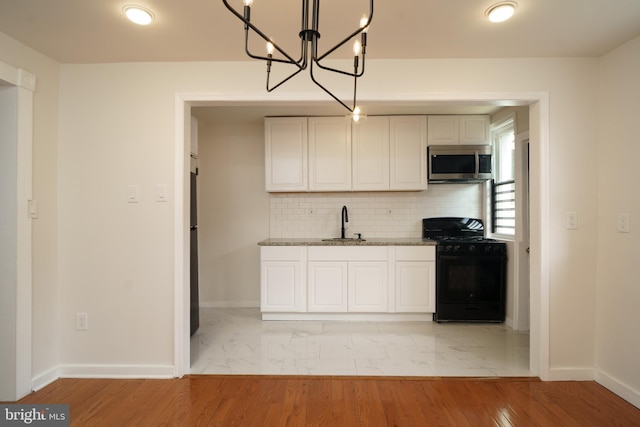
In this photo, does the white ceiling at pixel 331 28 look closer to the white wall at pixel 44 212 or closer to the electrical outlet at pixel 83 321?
the white wall at pixel 44 212

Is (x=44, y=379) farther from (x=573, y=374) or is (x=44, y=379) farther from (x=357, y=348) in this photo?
(x=573, y=374)

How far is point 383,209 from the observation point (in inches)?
172

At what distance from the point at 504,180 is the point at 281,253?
2.73m

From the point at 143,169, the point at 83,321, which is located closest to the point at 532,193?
the point at 143,169

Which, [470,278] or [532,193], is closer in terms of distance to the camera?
[532,193]

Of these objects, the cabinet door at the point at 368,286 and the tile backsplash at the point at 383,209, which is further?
the tile backsplash at the point at 383,209

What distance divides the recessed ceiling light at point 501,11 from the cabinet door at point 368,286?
8.24ft

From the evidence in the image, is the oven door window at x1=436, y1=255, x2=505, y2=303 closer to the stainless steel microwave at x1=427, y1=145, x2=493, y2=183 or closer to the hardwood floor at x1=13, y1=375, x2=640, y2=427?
the stainless steel microwave at x1=427, y1=145, x2=493, y2=183

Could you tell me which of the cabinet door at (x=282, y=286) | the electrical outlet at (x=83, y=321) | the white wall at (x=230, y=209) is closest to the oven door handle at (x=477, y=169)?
the cabinet door at (x=282, y=286)

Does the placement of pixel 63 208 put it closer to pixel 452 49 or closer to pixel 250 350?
pixel 250 350

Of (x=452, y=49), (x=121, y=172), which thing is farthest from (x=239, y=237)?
(x=452, y=49)

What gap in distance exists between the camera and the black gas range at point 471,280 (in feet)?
12.3

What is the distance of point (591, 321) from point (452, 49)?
2193 mm

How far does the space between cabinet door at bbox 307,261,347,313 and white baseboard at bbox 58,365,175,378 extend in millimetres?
1662
